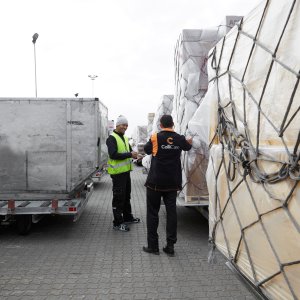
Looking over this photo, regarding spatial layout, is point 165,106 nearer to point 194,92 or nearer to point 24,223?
point 194,92

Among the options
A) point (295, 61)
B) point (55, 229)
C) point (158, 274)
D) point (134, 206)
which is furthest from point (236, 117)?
point (134, 206)

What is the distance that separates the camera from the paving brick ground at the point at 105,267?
163 inches

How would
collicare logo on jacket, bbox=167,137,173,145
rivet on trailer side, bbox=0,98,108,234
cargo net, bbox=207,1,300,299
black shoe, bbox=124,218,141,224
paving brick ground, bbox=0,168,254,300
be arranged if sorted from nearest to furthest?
1. cargo net, bbox=207,1,300,299
2. paving brick ground, bbox=0,168,254,300
3. collicare logo on jacket, bbox=167,137,173,145
4. rivet on trailer side, bbox=0,98,108,234
5. black shoe, bbox=124,218,141,224

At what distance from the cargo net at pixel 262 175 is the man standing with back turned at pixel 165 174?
195 centimetres

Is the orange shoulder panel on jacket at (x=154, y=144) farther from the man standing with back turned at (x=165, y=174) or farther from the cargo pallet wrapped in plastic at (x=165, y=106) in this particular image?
the cargo pallet wrapped in plastic at (x=165, y=106)

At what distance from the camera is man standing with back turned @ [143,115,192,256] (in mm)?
5277

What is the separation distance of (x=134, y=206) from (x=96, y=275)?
180 inches

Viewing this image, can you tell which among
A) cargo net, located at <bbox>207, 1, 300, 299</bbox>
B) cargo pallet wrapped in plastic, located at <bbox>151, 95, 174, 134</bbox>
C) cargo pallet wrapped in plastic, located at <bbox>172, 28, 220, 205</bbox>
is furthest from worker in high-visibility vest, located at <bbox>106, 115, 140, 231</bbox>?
cargo pallet wrapped in plastic, located at <bbox>151, 95, 174, 134</bbox>

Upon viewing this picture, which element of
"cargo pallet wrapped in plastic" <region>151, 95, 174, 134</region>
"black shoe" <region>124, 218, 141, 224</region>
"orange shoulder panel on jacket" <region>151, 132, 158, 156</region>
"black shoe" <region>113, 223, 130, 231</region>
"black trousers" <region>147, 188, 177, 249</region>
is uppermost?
"cargo pallet wrapped in plastic" <region>151, 95, 174, 134</region>

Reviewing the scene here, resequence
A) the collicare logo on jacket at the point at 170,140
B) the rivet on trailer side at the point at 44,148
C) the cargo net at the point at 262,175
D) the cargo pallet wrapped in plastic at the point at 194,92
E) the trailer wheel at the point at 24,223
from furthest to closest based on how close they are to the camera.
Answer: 1. the rivet on trailer side at the point at 44,148
2. the trailer wheel at the point at 24,223
3. the cargo pallet wrapped in plastic at the point at 194,92
4. the collicare logo on jacket at the point at 170,140
5. the cargo net at the point at 262,175

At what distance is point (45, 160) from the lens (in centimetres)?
661

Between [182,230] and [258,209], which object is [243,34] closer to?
[258,209]

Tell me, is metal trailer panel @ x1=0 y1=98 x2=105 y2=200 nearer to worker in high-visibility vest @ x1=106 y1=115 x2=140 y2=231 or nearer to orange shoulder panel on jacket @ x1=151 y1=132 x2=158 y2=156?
worker in high-visibility vest @ x1=106 y1=115 x2=140 y2=231

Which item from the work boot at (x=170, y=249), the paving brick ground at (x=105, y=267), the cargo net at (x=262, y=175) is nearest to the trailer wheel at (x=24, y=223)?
the paving brick ground at (x=105, y=267)
